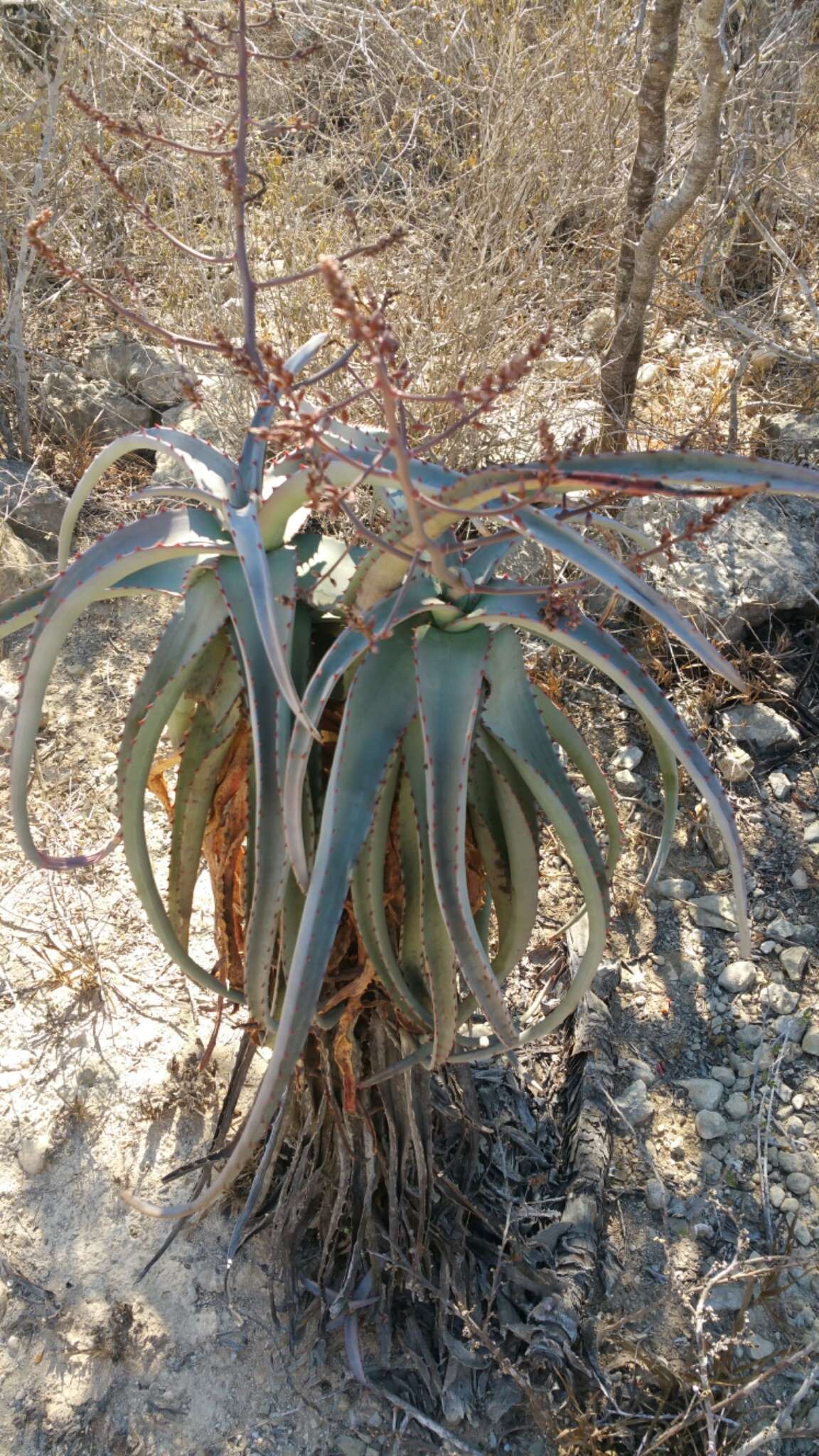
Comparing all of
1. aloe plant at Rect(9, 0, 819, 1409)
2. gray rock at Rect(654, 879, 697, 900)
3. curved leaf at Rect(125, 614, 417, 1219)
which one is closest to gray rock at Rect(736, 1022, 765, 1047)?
gray rock at Rect(654, 879, 697, 900)

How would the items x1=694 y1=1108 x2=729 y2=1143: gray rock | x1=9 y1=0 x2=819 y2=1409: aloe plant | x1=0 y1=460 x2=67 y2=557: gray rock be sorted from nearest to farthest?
x1=9 y1=0 x2=819 y2=1409: aloe plant
x1=694 y1=1108 x2=729 y2=1143: gray rock
x1=0 y1=460 x2=67 y2=557: gray rock

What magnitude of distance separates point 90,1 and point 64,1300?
13.3 ft

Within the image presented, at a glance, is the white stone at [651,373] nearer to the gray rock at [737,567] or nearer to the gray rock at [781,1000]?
the gray rock at [737,567]

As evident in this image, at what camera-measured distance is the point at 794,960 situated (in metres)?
2.50

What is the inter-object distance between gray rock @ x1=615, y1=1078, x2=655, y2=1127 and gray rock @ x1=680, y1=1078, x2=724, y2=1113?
0.29ft

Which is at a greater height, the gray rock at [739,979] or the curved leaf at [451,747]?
the gray rock at [739,979]

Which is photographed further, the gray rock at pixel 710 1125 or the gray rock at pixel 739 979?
the gray rock at pixel 739 979

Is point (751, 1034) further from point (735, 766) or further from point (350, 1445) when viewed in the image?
point (350, 1445)

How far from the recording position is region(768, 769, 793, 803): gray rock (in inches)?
112

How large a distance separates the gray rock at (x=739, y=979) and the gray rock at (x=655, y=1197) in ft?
1.70

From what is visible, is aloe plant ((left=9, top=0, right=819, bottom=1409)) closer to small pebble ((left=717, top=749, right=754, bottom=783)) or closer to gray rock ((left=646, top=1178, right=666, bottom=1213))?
gray rock ((left=646, top=1178, right=666, bottom=1213))

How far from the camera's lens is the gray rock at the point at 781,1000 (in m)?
2.43

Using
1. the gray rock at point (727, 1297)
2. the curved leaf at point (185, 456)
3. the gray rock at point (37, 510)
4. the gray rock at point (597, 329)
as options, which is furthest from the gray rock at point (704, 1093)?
the gray rock at point (597, 329)

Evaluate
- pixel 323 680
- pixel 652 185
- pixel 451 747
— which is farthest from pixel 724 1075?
pixel 652 185
